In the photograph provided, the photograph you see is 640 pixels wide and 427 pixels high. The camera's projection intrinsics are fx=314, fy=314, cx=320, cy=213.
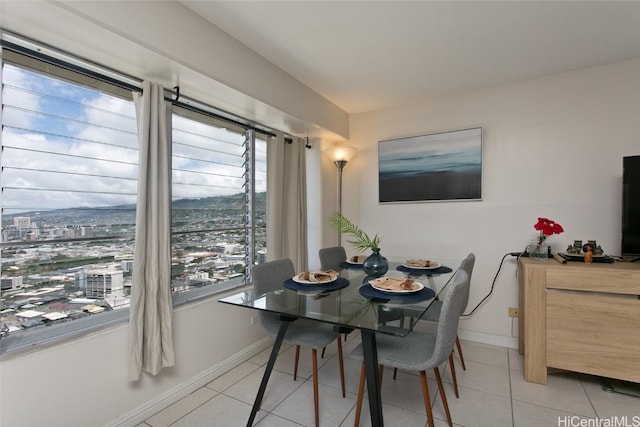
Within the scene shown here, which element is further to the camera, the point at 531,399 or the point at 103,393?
the point at 531,399

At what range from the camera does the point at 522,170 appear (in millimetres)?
2822

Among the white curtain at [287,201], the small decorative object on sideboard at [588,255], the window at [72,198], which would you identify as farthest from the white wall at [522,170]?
the window at [72,198]

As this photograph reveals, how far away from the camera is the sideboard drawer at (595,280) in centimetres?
202

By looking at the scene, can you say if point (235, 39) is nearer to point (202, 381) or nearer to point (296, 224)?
point (296, 224)

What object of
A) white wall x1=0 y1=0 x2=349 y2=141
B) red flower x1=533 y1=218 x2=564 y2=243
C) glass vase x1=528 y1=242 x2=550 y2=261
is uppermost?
white wall x1=0 y1=0 x2=349 y2=141

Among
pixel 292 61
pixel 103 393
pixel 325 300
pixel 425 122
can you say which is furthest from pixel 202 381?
pixel 425 122

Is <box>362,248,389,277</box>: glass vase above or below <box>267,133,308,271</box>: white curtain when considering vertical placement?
below

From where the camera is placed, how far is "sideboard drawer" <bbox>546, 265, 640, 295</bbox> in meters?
2.02

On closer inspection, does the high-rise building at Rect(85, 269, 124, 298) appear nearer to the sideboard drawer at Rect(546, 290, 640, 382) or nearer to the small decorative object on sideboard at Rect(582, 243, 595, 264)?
the sideboard drawer at Rect(546, 290, 640, 382)

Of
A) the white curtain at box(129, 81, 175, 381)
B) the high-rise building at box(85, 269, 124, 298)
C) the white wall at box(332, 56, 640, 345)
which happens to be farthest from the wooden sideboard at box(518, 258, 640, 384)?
the high-rise building at box(85, 269, 124, 298)

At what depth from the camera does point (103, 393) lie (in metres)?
1.69

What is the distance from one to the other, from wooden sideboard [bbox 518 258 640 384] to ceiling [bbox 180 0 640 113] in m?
1.57

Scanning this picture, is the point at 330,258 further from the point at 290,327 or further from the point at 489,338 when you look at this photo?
the point at 489,338

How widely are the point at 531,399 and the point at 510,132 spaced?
2.15m
